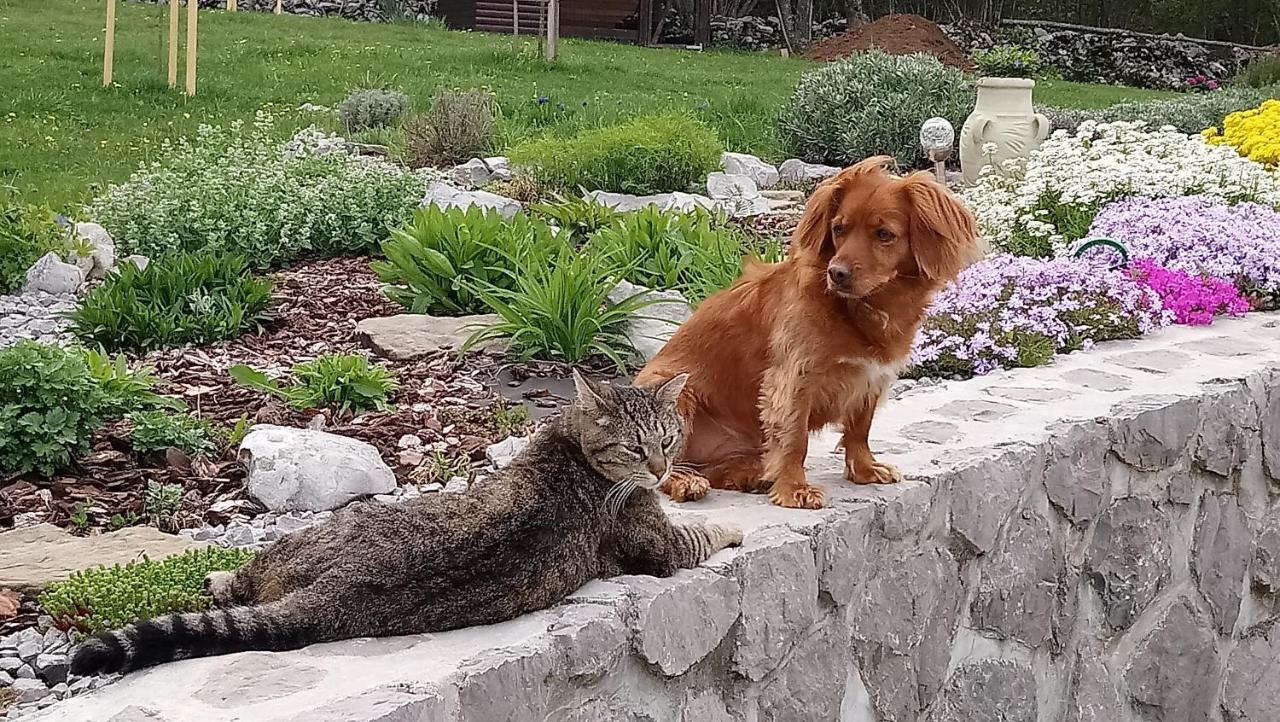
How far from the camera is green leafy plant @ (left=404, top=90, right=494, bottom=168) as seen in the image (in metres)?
10.6

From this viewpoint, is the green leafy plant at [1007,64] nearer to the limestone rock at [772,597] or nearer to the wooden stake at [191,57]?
the wooden stake at [191,57]

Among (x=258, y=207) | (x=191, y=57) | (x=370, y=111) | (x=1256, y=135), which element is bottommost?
(x=258, y=207)

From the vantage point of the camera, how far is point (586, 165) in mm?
9031

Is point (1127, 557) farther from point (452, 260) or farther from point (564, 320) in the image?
point (452, 260)

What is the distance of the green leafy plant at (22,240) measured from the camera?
6465 millimetres

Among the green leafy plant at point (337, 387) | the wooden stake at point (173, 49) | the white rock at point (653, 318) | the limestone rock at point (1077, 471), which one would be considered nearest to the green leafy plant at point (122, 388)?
the green leafy plant at point (337, 387)

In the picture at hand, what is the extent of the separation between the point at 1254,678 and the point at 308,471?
3920mm

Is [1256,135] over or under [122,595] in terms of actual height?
over

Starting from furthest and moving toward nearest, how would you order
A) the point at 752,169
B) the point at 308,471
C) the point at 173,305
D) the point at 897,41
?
the point at 897,41 < the point at 752,169 < the point at 173,305 < the point at 308,471

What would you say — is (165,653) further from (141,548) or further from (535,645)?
(141,548)

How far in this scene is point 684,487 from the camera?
339 cm

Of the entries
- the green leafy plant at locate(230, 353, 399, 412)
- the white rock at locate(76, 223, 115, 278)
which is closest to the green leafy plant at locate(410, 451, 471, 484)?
the green leafy plant at locate(230, 353, 399, 412)

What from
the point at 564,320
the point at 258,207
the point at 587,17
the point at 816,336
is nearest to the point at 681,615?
the point at 816,336

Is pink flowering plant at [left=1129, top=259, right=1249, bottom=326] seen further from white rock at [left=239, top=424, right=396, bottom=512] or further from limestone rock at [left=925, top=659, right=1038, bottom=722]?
white rock at [left=239, top=424, right=396, bottom=512]
